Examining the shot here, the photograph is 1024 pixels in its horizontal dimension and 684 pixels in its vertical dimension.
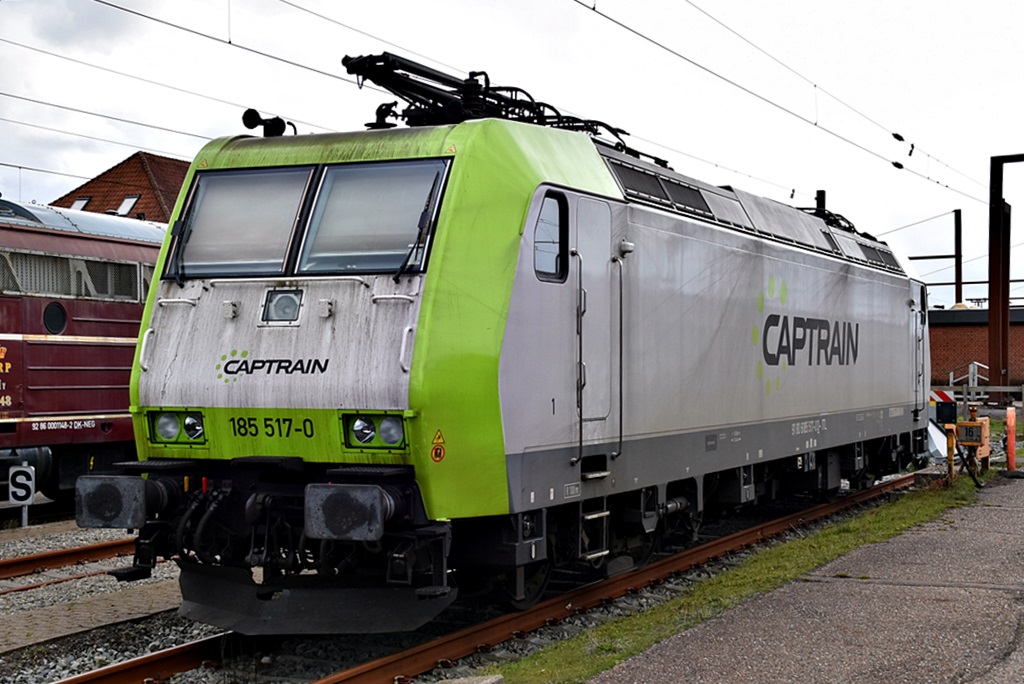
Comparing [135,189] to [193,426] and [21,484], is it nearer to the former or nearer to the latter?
[21,484]

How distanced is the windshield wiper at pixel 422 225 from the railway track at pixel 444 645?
96.1 inches

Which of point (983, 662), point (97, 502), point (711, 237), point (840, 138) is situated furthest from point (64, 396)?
point (840, 138)

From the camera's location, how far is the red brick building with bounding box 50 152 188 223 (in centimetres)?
4006

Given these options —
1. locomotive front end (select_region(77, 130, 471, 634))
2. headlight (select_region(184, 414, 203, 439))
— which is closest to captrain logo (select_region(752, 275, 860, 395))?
locomotive front end (select_region(77, 130, 471, 634))

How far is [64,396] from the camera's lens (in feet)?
47.4

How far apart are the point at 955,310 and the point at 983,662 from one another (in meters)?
40.7

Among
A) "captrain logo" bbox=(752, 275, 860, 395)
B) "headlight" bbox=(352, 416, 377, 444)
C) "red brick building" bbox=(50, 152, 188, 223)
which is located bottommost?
"headlight" bbox=(352, 416, 377, 444)

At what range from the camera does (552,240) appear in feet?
27.2

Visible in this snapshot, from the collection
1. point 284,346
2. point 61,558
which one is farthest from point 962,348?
point 284,346

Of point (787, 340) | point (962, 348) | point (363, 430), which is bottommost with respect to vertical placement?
point (363, 430)

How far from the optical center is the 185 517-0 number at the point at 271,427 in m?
7.41

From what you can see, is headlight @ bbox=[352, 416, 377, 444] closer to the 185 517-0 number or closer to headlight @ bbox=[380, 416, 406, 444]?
headlight @ bbox=[380, 416, 406, 444]

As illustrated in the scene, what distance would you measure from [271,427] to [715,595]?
4.39 m

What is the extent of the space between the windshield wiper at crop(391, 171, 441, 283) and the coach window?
0.81 meters
